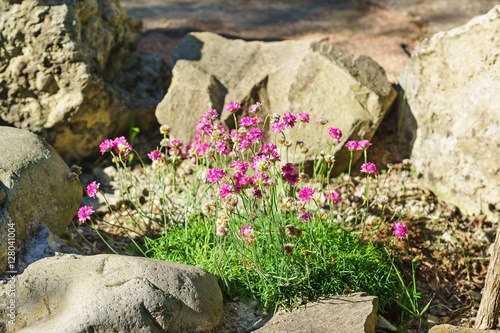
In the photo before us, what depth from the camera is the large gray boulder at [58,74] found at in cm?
460

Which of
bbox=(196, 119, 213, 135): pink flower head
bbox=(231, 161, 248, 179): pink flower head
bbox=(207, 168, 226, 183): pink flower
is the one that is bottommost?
bbox=(207, 168, 226, 183): pink flower

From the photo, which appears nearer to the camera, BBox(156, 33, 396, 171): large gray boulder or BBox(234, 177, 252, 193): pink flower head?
BBox(234, 177, 252, 193): pink flower head

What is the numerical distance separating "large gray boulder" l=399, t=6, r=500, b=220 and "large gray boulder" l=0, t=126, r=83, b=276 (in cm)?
332

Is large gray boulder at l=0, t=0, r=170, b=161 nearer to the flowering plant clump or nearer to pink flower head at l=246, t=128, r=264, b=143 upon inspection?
the flowering plant clump

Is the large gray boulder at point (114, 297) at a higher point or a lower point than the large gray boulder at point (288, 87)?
lower

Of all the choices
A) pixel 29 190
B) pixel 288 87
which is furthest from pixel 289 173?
pixel 288 87

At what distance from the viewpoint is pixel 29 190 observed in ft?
11.3

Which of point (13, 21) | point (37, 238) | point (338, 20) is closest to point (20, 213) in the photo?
point (37, 238)

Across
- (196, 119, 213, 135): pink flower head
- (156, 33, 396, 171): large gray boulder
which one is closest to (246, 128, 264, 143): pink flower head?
(196, 119, 213, 135): pink flower head

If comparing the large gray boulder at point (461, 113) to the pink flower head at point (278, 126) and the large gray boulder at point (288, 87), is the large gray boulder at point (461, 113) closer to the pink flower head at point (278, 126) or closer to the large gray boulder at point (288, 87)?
the large gray boulder at point (288, 87)

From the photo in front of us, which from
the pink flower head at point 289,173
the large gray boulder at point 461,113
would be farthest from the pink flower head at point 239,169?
the large gray boulder at point 461,113

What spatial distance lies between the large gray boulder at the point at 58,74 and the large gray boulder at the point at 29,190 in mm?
979

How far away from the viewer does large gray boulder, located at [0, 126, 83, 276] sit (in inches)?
130

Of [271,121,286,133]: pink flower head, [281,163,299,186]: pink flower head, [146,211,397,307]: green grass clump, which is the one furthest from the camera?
[146,211,397,307]: green grass clump
